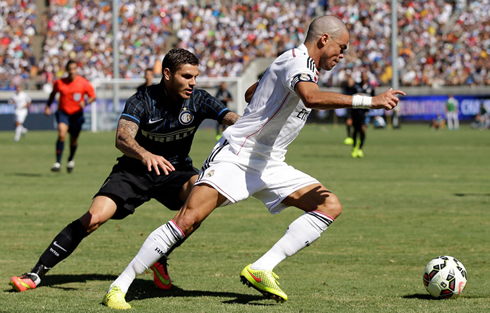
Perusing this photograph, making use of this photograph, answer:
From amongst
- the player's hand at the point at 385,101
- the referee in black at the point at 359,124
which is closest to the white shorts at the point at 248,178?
the player's hand at the point at 385,101

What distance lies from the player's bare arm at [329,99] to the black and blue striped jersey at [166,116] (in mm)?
1446

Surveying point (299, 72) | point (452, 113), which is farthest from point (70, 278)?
point (452, 113)

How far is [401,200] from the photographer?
1220 cm

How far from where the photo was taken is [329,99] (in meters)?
4.93

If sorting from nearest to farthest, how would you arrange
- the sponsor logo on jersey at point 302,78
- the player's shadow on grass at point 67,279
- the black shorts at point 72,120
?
the sponsor logo on jersey at point 302,78 → the player's shadow on grass at point 67,279 → the black shorts at point 72,120

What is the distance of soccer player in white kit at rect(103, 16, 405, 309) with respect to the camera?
5.43 metres

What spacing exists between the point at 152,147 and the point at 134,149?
51cm

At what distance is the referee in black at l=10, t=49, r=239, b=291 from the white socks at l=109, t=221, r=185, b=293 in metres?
0.59

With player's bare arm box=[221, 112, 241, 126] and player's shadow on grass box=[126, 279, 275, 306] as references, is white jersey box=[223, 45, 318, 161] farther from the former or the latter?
player's shadow on grass box=[126, 279, 275, 306]

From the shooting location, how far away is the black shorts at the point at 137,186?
19.9 ft

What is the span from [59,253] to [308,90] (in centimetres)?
259

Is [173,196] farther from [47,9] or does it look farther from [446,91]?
[47,9]

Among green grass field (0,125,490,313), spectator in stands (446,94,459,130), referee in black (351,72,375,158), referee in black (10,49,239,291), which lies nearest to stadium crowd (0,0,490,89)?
spectator in stands (446,94,459,130)

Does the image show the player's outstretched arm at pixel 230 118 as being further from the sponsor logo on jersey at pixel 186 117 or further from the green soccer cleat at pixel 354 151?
the green soccer cleat at pixel 354 151
